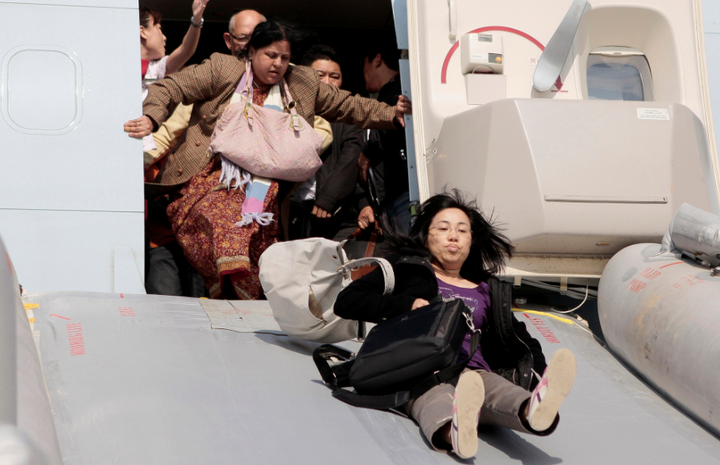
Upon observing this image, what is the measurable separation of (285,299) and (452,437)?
2.94ft

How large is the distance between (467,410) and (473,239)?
937mm

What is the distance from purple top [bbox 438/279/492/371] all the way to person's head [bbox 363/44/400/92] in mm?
2345

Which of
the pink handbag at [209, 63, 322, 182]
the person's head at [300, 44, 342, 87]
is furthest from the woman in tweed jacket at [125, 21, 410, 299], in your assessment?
the person's head at [300, 44, 342, 87]

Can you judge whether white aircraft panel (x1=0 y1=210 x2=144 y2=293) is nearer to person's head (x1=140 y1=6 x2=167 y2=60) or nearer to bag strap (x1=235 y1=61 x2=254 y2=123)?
bag strap (x1=235 y1=61 x2=254 y2=123)

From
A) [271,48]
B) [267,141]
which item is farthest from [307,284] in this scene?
[271,48]

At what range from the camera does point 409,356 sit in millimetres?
1988

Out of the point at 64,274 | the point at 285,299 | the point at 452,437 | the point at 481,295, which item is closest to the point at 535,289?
the point at 481,295

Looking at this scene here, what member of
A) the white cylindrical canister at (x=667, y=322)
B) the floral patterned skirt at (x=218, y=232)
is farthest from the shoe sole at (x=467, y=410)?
the floral patterned skirt at (x=218, y=232)

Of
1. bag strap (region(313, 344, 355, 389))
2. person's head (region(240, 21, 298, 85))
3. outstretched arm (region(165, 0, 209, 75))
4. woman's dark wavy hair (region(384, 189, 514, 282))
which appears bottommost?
bag strap (region(313, 344, 355, 389))

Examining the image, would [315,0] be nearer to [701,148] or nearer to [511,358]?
[701,148]

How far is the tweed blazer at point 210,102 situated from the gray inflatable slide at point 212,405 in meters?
0.94

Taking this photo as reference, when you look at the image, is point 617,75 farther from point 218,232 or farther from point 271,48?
point 218,232

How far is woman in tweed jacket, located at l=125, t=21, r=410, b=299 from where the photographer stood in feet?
11.0

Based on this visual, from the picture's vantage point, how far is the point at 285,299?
2.51 metres
